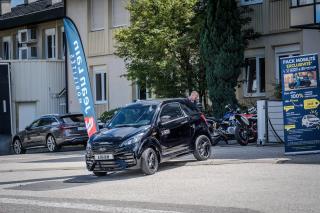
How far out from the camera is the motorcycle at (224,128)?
74.8ft

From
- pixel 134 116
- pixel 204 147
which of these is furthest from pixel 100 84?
pixel 134 116

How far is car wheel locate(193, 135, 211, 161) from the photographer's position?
1773 cm

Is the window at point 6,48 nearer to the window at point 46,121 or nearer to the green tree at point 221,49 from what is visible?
the window at point 46,121

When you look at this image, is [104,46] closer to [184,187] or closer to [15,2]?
[15,2]

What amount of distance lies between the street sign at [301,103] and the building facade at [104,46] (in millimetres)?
16636

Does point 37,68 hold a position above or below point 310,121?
above

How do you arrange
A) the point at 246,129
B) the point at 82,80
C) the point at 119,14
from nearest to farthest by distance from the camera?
the point at 82,80, the point at 246,129, the point at 119,14

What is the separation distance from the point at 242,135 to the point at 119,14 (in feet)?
46.0

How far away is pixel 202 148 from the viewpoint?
17938 mm

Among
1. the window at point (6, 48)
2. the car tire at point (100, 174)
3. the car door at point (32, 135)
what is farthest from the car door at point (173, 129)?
the window at point (6, 48)

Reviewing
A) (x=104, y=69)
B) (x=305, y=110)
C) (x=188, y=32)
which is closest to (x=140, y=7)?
(x=188, y=32)

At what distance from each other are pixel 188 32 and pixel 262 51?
310cm

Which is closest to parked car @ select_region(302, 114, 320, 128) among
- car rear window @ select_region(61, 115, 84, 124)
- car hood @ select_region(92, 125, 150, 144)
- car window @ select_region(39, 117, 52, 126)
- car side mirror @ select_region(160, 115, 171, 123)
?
car side mirror @ select_region(160, 115, 171, 123)

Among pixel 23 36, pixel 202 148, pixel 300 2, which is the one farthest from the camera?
pixel 23 36
